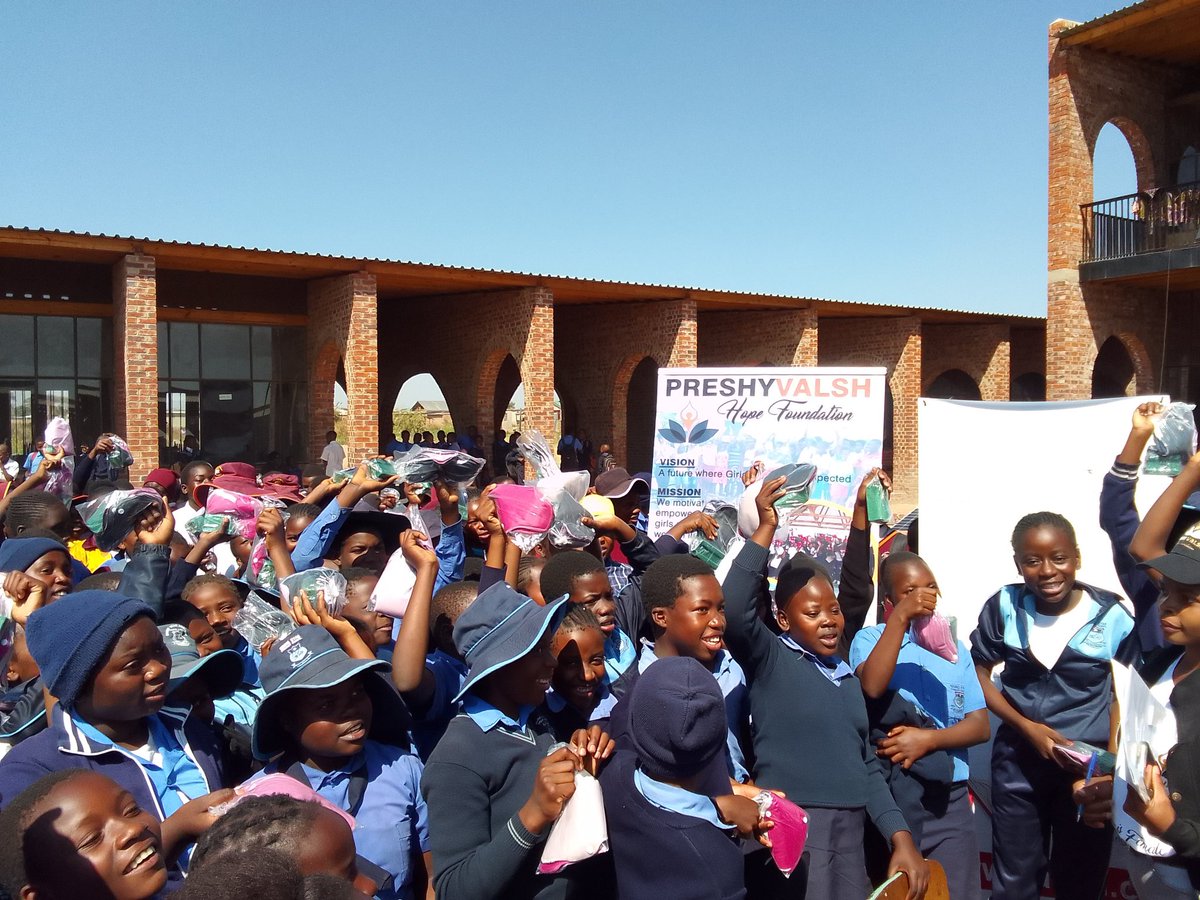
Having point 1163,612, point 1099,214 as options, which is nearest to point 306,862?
point 1163,612

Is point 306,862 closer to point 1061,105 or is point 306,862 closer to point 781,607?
point 781,607

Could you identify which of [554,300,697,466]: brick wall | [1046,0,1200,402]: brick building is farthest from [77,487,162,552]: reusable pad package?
[1046,0,1200,402]: brick building

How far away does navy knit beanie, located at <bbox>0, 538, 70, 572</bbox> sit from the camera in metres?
3.61

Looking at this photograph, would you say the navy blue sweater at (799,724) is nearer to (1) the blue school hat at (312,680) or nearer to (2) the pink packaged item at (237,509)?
(1) the blue school hat at (312,680)

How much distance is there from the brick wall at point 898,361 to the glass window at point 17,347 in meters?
14.2

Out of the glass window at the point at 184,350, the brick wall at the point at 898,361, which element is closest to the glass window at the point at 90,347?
the glass window at the point at 184,350

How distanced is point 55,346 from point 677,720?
15526mm

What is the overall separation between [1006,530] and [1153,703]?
3205mm

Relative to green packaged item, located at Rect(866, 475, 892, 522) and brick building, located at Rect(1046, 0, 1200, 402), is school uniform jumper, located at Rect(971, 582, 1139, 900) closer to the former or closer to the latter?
green packaged item, located at Rect(866, 475, 892, 522)

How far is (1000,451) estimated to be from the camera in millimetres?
5797

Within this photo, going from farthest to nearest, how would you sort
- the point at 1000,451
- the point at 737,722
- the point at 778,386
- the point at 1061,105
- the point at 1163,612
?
the point at 1061,105 → the point at 778,386 → the point at 1000,451 → the point at 737,722 → the point at 1163,612

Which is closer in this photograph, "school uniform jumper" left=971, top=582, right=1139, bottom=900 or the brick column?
"school uniform jumper" left=971, top=582, right=1139, bottom=900

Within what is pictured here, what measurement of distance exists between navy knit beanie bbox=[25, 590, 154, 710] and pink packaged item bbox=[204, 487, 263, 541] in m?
2.18

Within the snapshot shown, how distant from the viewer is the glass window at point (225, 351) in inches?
640
